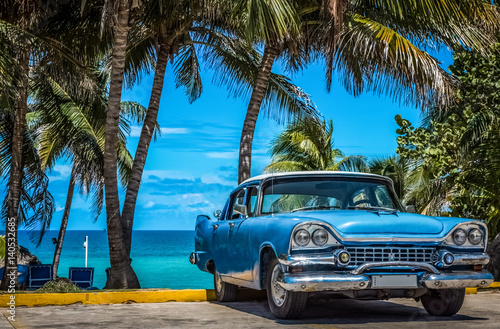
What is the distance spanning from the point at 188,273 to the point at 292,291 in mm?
70021

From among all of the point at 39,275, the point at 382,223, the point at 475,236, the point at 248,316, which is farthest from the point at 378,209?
the point at 39,275

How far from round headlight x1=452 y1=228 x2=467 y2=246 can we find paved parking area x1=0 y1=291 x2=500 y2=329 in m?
0.82

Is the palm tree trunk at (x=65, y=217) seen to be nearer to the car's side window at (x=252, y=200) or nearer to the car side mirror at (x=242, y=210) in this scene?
the car's side window at (x=252, y=200)

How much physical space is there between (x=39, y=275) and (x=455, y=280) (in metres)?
14.4

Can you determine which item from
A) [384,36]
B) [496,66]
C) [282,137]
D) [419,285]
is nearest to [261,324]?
[419,285]

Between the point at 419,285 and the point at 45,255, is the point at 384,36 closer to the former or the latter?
the point at 419,285

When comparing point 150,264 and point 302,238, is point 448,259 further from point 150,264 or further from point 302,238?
point 150,264

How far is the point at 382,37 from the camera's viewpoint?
1385cm

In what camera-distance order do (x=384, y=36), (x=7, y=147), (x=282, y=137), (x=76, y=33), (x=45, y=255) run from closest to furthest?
(x=384, y=36), (x=76, y=33), (x=7, y=147), (x=282, y=137), (x=45, y=255)

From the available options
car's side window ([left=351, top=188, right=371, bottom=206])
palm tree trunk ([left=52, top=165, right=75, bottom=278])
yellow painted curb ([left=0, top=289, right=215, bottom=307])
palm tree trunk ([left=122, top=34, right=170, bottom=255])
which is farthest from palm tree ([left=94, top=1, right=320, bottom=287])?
palm tree trunk ([left=52, top=165, right=75, bottom=278])

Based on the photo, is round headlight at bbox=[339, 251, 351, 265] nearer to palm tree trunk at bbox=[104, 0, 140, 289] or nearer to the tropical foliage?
palm tree trunk at bbox=[104, 0, 140, 289]

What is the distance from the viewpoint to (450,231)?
7.45 meters

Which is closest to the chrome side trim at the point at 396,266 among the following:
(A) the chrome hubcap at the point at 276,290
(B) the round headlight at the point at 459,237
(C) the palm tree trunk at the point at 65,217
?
(B) the round headlight at the point at 459,237

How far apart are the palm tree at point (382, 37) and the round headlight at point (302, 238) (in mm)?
5856
